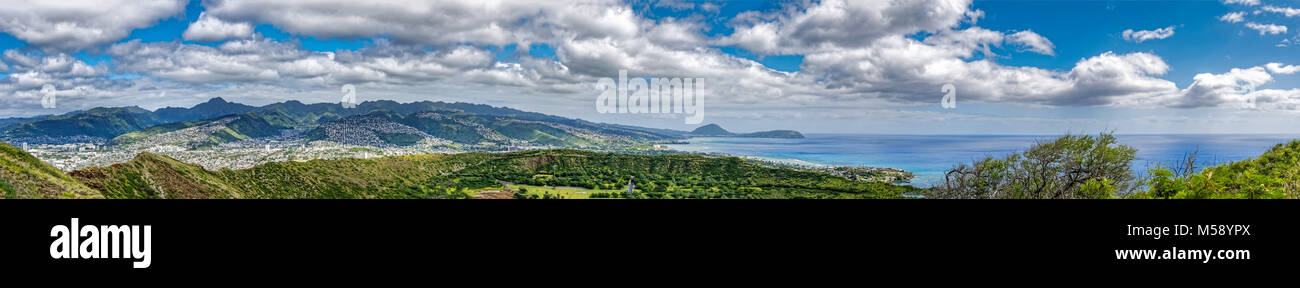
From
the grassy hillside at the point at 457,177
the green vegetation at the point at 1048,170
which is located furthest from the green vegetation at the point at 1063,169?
the grassy hillside at the point at 457,177

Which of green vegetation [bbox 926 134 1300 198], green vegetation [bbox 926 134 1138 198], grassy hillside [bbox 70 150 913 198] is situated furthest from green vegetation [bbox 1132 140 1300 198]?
grassy hillside [bbox 70 150 913 198]

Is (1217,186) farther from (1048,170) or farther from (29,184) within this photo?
(29,184)

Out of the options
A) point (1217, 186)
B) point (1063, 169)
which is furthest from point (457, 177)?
point (1217, 186)

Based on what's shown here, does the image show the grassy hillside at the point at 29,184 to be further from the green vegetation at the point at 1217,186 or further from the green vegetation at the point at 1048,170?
the green vegetation at the point at 1048,170
